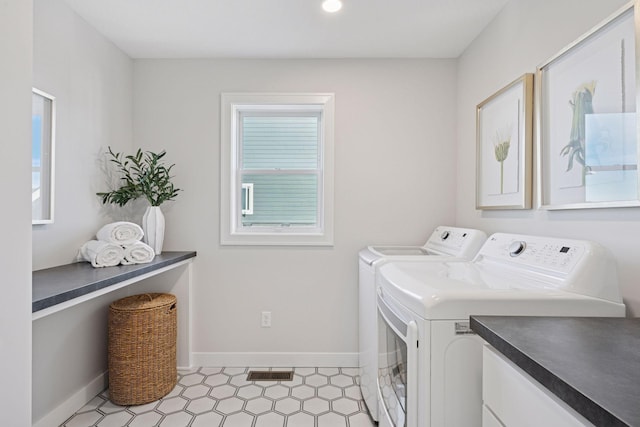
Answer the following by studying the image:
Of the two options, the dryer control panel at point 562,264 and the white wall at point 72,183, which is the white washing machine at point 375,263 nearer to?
the dryer control panel at point 562,264

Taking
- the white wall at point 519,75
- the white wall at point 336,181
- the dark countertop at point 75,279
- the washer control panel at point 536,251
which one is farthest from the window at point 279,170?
the washer control panel at point 536,251

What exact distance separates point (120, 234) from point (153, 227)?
0.31 m

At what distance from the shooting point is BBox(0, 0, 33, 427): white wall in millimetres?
856

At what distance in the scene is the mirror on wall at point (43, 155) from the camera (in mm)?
1677

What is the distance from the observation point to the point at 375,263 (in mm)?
1795

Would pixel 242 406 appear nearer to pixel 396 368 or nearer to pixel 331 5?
pixel 396 368

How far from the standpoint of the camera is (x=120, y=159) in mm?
2406

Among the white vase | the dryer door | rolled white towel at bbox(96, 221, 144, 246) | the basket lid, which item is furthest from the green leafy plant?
the dryer door

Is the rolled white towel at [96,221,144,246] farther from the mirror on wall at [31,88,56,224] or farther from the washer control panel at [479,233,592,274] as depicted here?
the washer control panel at [479,233,592,274]

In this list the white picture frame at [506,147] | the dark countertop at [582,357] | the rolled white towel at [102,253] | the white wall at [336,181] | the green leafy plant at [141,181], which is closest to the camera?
the dark countertop at [582,357]

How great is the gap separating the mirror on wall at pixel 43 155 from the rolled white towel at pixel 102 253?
248 mm

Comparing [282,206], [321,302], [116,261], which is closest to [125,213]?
[116,261]

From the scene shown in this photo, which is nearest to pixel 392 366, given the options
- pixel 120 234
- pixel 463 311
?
pixel 463 311

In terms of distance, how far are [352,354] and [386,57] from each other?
7.35ft
